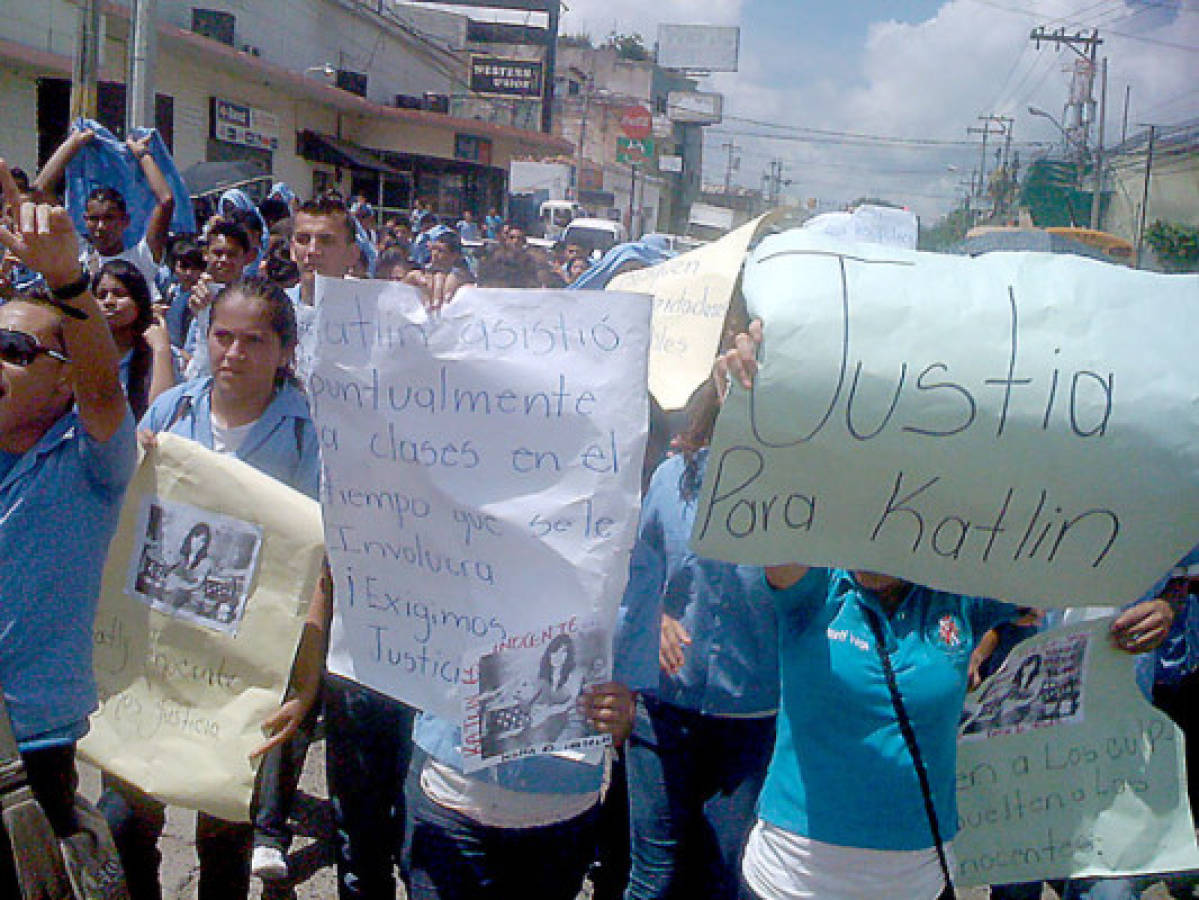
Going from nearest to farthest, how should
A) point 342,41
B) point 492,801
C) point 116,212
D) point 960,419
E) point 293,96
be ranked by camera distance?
point 960,419 < point 492,801 < point 116,212 < point 293,96 < point 342,41

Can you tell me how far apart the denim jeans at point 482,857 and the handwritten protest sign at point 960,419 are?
0.85 meters

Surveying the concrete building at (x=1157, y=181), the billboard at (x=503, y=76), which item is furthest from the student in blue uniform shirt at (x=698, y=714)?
the billboard at (x=503, y=76)

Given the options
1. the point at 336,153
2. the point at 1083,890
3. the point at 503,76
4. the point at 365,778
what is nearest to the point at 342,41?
the point at 336,153

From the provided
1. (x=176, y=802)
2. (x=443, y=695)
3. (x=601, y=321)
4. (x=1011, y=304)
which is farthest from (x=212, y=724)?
(x=1011, y=304)

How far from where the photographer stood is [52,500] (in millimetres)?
2543

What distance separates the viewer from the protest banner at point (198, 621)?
9.43 ft

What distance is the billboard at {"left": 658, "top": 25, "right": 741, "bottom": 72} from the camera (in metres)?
70.8

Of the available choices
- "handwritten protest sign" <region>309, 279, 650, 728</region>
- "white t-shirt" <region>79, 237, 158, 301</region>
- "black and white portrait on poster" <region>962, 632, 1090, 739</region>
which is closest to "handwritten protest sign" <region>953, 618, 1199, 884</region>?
"black and white portrait on poster" <region>962, 632, 1090, 739</region>

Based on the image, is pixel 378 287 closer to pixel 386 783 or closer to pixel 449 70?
pixel 386 783

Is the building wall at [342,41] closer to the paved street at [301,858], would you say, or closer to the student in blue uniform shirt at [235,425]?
the paved street at [301,858]

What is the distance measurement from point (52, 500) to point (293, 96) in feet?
87.4

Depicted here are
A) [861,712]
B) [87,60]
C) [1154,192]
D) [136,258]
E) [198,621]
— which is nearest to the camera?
[861,712]

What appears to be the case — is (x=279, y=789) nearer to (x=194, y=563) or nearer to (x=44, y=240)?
(x=194, y=563)

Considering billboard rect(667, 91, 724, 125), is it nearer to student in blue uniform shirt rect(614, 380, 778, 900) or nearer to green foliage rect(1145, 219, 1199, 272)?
green foliage rect(1145, 219, 1199, 272)
